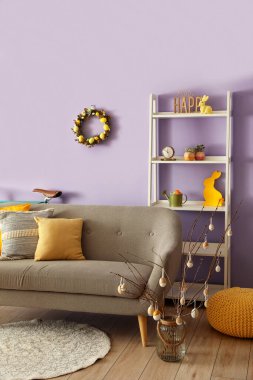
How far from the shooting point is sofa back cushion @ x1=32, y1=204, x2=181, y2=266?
4047 mm

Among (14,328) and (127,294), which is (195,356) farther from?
(14,328)

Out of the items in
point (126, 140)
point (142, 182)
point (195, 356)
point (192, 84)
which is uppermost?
point (192, 84)

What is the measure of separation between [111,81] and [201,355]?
8.13ft

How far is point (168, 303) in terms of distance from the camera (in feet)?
14.8

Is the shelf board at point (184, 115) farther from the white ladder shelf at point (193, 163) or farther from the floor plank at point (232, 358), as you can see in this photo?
the floor plank at point (232, 358)

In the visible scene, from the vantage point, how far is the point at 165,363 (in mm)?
3312

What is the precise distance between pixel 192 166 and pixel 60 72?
1.42 meters

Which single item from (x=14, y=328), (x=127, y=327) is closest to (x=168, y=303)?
(x=127, y=327)

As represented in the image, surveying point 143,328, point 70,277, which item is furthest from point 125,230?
point 143,328

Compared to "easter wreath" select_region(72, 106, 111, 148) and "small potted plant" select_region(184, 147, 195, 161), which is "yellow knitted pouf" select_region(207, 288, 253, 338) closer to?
"small potted plant" select_region(184, 147, 195, 161)

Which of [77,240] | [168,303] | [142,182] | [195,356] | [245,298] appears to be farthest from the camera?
[142,182]

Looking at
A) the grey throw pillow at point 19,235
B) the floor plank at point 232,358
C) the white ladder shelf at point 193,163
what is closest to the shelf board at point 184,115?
the white ladder shelf at point 193,163

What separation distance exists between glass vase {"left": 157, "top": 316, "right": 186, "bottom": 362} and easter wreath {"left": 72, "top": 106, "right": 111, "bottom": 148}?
203 centimetres

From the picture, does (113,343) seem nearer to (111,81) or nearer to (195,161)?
(195,161)
